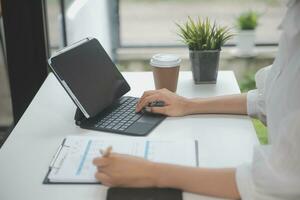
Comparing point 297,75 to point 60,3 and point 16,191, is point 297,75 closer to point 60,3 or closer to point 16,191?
point 16,191

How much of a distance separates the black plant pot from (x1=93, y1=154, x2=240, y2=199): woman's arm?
63 cm

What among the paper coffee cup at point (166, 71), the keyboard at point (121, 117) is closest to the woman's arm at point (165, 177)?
the keyboard at point (121, 117)

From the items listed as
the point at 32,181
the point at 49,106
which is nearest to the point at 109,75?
the point at 49,106

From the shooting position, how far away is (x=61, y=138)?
1.23 metres

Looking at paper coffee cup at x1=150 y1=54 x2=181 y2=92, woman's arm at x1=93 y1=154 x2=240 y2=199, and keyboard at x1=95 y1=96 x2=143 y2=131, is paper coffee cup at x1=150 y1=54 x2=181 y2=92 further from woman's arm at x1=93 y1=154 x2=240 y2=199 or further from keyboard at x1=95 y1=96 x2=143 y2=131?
woman's arm at x1=93 y1=154 x2=240 y2=199

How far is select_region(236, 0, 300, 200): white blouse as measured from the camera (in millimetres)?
882

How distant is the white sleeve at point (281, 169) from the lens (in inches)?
34.6

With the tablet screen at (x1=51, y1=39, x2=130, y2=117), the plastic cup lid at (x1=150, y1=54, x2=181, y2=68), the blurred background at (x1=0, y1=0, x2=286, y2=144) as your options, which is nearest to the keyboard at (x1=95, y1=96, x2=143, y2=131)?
the tablet screen at (x1=51, y1=39, x2=130, y2=117)

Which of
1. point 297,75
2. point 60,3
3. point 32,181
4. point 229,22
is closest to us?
point 297,75

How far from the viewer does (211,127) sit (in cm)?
128

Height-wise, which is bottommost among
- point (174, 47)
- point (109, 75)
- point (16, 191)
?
point (174, 47)

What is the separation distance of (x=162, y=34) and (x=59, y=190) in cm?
273

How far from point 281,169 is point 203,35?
764 millimetres

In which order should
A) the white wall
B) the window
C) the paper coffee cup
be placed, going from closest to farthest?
the paper coffee cup < the white wall < the window
